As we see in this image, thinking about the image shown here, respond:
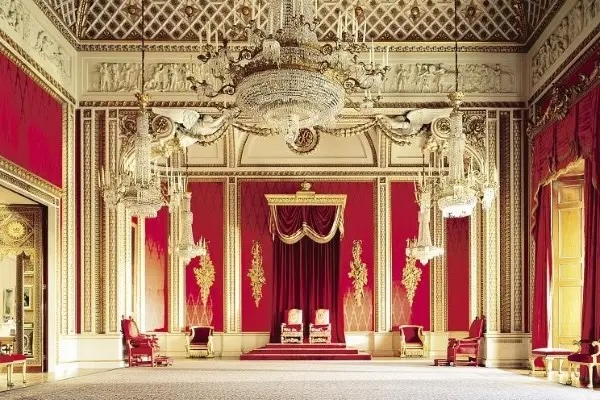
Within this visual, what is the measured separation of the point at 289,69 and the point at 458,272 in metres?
10.3

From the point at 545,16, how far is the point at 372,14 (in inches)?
100

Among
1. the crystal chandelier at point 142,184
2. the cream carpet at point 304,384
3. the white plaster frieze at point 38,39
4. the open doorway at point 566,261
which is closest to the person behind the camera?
the cream carpet at point 304,384

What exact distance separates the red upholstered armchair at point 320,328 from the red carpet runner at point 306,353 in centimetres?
31

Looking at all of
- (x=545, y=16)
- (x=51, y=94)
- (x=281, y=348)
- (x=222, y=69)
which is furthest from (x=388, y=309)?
(x=222, y=69)

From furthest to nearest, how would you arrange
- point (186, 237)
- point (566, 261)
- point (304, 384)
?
point (186, 237) → point (566, 261) → point (304, 384)

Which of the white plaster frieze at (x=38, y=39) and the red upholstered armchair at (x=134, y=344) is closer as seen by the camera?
the white plaster frieze at (x=38, y=39)

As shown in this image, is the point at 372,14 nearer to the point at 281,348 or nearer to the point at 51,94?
the point at 51,94

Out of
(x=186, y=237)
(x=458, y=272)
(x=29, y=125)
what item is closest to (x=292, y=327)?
(x=186, y=237)

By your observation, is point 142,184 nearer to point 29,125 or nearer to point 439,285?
point 29,125

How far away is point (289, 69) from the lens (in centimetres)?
752

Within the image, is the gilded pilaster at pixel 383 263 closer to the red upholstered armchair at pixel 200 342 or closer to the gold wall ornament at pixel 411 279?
the gold wall ornament at pixel 411 279

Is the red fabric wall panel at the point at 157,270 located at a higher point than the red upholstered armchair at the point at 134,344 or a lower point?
higher

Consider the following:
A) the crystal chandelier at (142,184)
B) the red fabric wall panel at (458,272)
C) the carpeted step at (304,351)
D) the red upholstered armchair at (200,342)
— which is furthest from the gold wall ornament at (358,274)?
the crystal chandelier at (142,184)

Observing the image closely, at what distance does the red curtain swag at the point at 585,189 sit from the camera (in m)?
9.74
